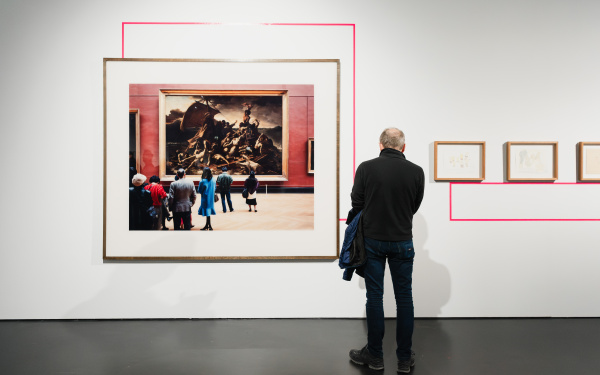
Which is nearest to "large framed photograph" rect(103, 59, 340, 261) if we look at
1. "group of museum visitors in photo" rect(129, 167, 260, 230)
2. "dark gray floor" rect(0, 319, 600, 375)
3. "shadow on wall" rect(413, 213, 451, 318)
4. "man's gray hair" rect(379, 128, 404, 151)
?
"group of museum visitors in photo" rect(129, 167, 260, 230)

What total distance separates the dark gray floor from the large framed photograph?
60 centimetres

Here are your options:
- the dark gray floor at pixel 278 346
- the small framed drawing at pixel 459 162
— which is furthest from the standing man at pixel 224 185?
the small framed drawing at pixel 459 162

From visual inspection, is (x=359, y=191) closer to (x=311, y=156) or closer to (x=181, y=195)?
(x=311, y=156)

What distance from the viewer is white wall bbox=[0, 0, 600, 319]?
3012mm

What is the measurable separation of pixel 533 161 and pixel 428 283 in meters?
1.41

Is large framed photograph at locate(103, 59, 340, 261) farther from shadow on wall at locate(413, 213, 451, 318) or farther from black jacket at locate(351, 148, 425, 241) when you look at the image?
black jacket at locate(351, 148, 425, 241)

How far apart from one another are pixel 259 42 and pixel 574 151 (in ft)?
9.64

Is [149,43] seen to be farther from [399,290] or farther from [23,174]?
[399,290]

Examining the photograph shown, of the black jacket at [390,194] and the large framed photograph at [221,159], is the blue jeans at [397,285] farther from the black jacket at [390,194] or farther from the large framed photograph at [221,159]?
the large framed photograph at [221,159]

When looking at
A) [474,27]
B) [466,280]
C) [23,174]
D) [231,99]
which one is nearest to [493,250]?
[466,280]

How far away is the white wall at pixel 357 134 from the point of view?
3.01 m

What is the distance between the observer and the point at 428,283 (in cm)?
310

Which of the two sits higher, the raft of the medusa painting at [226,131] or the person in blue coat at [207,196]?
the raft of the medusa painting at [226,131]

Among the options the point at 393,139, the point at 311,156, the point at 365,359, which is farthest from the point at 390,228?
the point at 311,156
